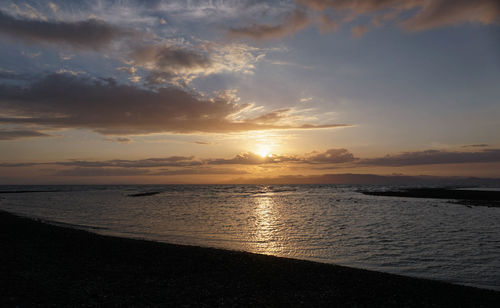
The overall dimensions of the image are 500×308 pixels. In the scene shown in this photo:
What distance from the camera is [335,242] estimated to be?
2558 centimetres

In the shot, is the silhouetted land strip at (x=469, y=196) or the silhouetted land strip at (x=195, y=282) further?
the silhouetted land strip at (x=469, y=196)

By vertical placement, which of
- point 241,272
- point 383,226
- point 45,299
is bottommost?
point 383,226

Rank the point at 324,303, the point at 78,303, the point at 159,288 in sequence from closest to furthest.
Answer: the point at 78,303, the point at 324,303, the point at 159,288

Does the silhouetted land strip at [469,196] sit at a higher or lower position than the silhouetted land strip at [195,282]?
lower

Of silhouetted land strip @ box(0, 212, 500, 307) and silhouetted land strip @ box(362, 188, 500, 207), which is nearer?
silhouetted land strip @ box(0, 212, 500, 307)

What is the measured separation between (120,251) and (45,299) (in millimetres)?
8458

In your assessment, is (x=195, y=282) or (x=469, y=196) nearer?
(x=195, y=282)

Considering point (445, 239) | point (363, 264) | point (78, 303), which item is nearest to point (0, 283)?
point (78, 303)

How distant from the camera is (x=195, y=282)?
13336mm

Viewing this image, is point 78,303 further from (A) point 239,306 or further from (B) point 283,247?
(B) point 283,247

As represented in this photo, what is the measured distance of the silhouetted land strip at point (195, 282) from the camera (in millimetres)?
11219

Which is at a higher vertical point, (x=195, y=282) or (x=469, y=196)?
(x=195, y=282)

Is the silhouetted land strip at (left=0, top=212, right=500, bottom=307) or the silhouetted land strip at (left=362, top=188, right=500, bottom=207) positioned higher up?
the silhouetted land strip at (left=0, top=212, right=500, bottom=307)

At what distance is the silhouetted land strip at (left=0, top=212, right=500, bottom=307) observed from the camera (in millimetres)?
11219
